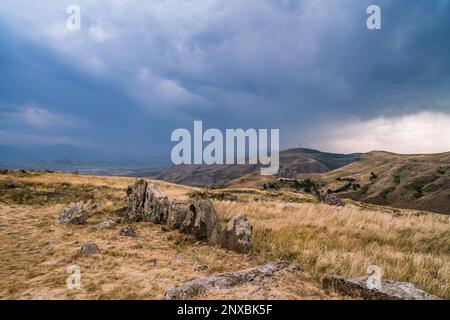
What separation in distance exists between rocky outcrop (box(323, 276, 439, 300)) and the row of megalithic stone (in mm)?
5440

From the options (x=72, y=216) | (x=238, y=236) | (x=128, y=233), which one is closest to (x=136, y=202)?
(x=72, y=216)

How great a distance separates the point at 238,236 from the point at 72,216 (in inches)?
501

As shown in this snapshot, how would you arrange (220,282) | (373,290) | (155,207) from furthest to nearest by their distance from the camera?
(155,207) → (220,282) → (373,290)

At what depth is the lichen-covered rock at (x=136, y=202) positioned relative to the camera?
22573 mm

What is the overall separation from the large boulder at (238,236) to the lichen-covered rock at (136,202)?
30.2 feet

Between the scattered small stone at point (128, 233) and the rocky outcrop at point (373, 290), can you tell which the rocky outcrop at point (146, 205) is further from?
the rocky outcrop at point (373, 290)

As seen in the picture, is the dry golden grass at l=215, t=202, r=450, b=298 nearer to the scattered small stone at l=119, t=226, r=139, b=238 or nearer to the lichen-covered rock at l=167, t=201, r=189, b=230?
the lichen-covered rock at l=167, t=201, r=189, b=230

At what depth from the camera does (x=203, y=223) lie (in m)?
17.0

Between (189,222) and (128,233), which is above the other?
(189,222)

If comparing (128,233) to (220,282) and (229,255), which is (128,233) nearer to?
(229,255)

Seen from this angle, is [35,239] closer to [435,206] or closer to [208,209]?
[208,209]

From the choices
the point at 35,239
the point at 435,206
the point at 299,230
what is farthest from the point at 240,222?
the point at 435,206

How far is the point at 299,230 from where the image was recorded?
1684 cm
